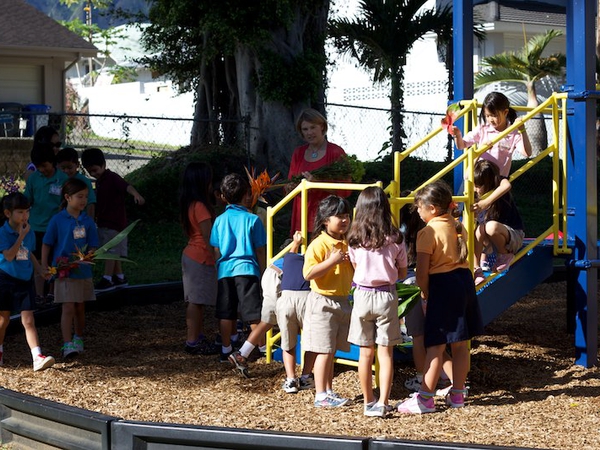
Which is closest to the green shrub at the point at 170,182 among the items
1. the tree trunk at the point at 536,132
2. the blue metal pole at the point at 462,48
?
the blue metal pole at the point at 462,48

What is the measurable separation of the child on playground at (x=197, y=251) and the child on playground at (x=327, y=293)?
5.13 feet

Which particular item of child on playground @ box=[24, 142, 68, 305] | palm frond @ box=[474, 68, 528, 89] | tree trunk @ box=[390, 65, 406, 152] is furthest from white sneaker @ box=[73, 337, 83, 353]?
palm frond @ box=[474, 68, 528, 89]

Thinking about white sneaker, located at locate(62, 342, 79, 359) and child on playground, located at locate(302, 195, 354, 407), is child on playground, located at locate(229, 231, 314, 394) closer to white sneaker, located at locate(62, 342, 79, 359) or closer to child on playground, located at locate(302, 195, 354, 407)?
child on playground, located at locate(302, 195, 354, 407)

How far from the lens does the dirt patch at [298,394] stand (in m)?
5.71

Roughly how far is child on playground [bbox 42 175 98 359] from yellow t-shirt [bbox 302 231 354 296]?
205 cm

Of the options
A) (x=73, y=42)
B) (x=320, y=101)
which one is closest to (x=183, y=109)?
(x=73, y=42)

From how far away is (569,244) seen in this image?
24.8ft

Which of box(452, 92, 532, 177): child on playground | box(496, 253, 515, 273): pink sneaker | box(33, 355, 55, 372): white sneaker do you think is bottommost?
box(33, 355, 55, 372): white sneaker

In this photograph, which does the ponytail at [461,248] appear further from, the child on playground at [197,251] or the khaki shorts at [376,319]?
the child on playground at [197,251]

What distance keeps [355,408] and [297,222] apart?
6.13ft

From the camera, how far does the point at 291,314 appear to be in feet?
21.6

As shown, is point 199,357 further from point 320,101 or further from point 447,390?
point 320,101

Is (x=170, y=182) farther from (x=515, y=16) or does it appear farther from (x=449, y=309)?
(x=515, y=16)

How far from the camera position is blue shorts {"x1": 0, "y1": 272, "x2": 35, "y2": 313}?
708 centimetres
